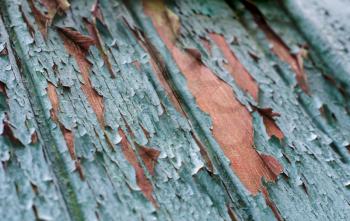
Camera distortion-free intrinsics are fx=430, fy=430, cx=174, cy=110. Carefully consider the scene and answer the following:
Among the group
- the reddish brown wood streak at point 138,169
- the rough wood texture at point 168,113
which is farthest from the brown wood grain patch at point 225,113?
the reddish brown wood streak at point 138,169

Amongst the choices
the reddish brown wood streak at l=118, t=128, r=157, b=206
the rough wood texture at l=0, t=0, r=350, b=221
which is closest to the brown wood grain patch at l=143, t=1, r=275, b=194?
the rough wood texture at l=0, t=0, r=350, b=221

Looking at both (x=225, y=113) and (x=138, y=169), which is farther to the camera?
(x=225, y=113)

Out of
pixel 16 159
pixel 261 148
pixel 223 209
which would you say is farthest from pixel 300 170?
pixel 16 159

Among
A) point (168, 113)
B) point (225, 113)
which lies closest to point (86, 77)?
point (168, 113)

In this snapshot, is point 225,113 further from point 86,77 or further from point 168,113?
point 86,77


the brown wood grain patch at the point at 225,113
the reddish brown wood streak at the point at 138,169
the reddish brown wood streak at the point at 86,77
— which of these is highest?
the brown wood grain patch at the point at 225,113

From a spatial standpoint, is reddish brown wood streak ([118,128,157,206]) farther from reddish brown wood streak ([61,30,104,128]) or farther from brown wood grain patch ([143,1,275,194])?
brown wood grain patch ([143,1,275,194])

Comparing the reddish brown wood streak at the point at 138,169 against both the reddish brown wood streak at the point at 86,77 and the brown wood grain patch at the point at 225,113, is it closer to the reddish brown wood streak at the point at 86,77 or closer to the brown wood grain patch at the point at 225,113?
the reddish brown wood streak at the point at 86,77
